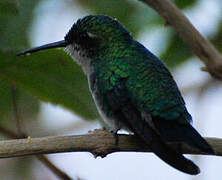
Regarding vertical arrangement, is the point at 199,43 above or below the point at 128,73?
below

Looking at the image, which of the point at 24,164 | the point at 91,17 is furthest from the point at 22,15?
the point at 24,164

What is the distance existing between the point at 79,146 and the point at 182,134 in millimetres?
679

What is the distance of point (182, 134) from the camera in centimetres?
328

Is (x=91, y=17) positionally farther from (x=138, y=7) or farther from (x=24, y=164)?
(x=24, y=164)

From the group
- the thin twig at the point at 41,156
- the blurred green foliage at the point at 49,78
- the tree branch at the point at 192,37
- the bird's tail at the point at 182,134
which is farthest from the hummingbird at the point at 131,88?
the tree branch at the point at 192,37

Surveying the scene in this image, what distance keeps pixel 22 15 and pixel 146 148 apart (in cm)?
135

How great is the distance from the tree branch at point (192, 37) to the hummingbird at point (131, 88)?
521mm

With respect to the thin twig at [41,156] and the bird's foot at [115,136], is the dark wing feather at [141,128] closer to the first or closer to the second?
the bird's foot at [115,136]

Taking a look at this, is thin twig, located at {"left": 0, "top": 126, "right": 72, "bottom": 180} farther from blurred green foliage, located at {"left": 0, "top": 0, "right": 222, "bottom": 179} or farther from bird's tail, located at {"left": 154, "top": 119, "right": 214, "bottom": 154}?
bird's tail, located at {"left": 154, "top": 119, "right": 214, "bottom": 154}

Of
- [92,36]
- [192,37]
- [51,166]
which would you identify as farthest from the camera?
[92,36]

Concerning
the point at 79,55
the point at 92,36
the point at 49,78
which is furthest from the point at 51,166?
the point at 92,36

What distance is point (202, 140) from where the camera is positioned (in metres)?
3.11

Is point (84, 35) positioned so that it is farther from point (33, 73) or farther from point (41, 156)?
point (41, 156)

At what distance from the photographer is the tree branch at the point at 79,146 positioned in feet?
9.93
